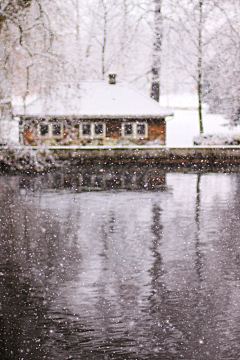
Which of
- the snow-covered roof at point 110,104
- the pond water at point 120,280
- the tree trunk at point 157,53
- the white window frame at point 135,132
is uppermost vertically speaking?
the tree trunk at point 157,53

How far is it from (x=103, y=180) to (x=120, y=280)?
50.7 ft

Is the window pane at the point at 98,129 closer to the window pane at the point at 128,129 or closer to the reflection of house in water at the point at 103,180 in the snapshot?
the window pane at the point at 128,129

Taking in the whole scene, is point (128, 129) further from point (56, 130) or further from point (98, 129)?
point (56, 130)

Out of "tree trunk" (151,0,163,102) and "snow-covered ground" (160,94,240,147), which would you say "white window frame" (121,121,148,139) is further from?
"tree trunk" (151,0,163,102)

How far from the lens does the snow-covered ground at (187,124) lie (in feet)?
177

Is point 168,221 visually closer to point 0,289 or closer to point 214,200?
point 214,200

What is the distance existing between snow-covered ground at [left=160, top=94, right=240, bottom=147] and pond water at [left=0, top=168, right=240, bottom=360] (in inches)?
1268

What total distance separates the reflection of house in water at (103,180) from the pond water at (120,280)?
14.9 ft

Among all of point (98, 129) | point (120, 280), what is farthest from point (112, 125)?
point (120, 280)

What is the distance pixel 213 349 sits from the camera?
630cm

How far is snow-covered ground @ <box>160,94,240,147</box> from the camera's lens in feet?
177

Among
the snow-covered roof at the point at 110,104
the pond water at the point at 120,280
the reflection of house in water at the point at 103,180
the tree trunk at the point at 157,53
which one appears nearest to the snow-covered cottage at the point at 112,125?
the snow-covered roof at the point at 110,104

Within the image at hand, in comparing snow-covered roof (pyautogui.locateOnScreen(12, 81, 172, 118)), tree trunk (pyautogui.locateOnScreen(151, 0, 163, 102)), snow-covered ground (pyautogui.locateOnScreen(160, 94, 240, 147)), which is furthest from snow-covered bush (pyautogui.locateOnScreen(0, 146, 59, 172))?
tree trunk (pyautogui.locateOnScreen(151, 0, 163, 102))

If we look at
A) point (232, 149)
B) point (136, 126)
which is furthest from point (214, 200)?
point (136, 126)
